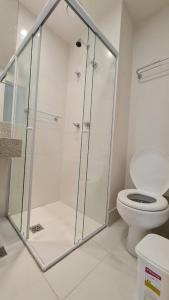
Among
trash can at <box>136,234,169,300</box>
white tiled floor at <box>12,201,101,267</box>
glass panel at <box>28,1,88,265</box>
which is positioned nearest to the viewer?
trash can at <box>136,234,169,300</box>

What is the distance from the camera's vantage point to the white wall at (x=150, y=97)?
60.7 inches

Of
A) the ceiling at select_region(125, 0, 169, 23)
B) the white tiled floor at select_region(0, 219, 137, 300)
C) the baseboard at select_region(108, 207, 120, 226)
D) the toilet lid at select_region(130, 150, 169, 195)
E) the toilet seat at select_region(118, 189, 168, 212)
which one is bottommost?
the white tiled floor at select_region(0, 219, 137, 300)

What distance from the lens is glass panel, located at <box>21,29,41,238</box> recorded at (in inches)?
48.1

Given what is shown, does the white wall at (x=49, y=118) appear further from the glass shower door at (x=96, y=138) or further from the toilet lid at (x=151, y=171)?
the toilet lid at (x=151, y=171)

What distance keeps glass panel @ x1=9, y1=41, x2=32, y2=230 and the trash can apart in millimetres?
1054

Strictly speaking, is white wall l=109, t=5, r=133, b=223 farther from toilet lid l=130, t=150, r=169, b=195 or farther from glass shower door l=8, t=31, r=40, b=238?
glass shower door l=8, t=31, r=40, b=238

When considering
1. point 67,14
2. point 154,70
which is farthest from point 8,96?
point 154,70

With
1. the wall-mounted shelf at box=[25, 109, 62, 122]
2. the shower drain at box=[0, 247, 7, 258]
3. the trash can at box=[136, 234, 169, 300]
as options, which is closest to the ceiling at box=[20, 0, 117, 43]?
the wall-mounted shelf at box=[25, 109, 62, 122]

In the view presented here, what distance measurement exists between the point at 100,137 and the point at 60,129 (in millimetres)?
753

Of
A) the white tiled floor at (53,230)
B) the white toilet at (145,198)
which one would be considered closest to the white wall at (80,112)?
the white tiled floor at (53,230)

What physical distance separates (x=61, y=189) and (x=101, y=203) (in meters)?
0.76

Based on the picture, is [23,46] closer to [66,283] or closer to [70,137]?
A: [70,137]

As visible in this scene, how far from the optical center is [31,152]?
1.22 meters

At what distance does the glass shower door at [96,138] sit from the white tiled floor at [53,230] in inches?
4.0
